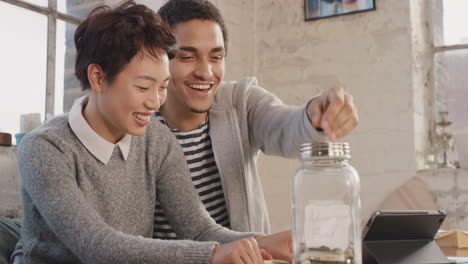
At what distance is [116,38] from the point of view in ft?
3.84

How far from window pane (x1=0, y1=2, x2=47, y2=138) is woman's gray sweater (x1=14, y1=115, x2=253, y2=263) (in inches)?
42.4

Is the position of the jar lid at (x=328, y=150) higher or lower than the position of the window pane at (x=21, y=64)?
lower

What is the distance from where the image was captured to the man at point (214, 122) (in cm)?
156

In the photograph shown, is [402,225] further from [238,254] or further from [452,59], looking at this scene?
[452,59]

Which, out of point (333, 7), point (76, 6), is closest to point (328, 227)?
point (76, 6)

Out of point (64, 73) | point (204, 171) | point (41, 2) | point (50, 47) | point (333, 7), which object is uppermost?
point (333, 7)

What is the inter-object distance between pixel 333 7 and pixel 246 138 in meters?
1.68

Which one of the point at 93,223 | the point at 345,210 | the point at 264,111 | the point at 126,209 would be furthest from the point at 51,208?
the point at 264,111

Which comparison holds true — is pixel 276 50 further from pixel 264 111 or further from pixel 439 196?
pixel 264 111

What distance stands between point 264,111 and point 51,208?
78 cm

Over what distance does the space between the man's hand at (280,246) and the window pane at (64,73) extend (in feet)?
5.35

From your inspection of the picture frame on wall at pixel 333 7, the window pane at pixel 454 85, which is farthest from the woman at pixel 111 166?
the window pane at pixel 454 85

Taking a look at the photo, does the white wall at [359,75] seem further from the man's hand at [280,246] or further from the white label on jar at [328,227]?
the white label on jar at [328,227]

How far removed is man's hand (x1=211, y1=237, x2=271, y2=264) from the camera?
0.86 m
